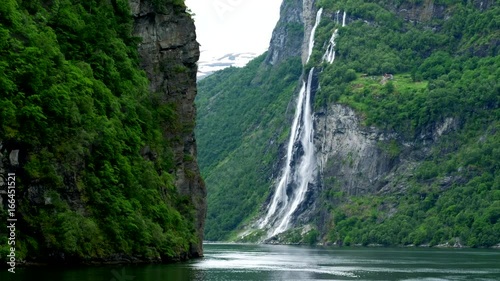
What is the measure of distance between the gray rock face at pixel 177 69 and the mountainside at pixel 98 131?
17 cm

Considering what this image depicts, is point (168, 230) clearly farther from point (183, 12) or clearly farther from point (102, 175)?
point (183, 12)

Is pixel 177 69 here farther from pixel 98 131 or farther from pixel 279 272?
pixel 279 272

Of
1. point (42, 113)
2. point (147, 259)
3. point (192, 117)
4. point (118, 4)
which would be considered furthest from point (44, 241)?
point (192, 117)

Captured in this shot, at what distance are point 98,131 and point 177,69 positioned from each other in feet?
115

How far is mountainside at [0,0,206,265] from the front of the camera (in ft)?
306

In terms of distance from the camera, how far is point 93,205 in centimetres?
10338

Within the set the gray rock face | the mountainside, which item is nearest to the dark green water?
the mountainside

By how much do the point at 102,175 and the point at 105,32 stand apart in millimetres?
20818

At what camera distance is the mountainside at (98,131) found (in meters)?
93.4

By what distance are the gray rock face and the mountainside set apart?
17 cm

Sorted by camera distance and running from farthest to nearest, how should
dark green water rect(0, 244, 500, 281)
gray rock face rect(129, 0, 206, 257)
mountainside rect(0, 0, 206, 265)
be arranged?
1. gray rock face rect(129, 0, 206, 257)
2. mountainside rect(0, 0, 206, 265)
3. dark green water rect(0, 244, 500, 281)

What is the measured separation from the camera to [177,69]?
455 ft

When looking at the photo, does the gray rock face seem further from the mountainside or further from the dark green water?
the dark green water

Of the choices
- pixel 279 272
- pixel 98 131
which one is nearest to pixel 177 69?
pixel 98 131
